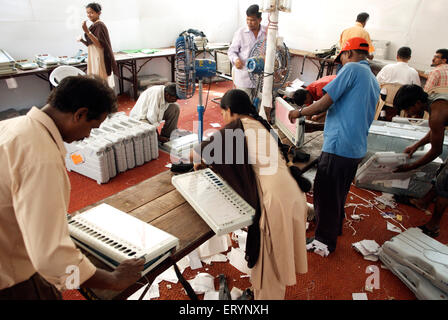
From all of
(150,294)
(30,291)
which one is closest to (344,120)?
(150,294)

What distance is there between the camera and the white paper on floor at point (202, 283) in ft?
6.98

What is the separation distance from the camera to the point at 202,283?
7.11 ft

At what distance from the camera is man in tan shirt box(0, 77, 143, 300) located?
2.94 ft

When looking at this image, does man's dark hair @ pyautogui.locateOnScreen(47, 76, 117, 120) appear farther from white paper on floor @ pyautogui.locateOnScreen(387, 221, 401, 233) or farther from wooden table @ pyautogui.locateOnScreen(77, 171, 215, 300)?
white paper on floor @ pyautogui.locateOnScreen(387, 221, 401, 233)

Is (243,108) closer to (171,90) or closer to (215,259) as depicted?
(215,259)

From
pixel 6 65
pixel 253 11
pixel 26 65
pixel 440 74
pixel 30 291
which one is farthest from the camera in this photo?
pixel 26 65

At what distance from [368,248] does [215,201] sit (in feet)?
5.53

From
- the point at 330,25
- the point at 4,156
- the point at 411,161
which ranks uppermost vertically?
the point at 330,25

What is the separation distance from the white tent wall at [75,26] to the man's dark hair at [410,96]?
16.6 feet

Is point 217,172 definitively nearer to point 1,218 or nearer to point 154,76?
point 1,218

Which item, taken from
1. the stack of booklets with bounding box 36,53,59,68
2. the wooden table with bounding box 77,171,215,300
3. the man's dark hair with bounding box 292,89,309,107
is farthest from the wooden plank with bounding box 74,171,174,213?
the stack of booklets with bounding box 36,53,59,68
